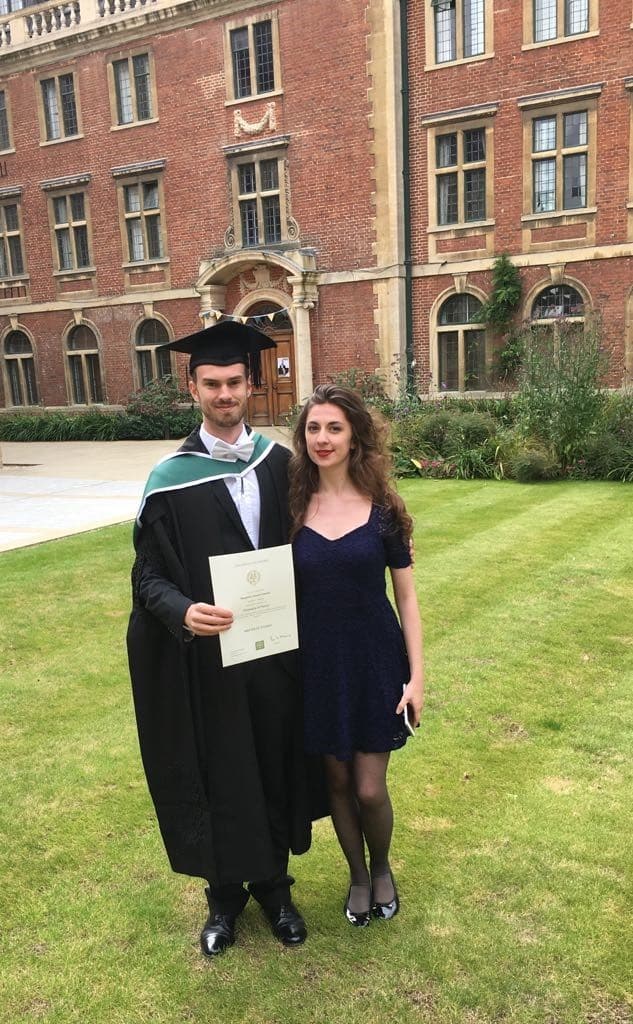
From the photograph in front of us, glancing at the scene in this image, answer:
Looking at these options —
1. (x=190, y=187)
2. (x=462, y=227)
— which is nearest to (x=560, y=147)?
(x=462, y=227)

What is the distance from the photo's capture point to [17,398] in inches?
937

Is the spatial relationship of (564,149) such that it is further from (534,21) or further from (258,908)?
(258,908)

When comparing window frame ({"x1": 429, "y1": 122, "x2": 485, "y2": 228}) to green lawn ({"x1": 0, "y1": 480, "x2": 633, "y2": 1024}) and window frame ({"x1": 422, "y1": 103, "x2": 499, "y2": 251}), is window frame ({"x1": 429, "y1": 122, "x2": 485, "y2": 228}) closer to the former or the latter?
window frame ({"x1": 422, "y1": 103, "x2": 499, "y2": 251})

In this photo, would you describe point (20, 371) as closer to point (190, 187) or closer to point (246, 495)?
point (190, 187)

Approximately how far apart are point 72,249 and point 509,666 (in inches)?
792

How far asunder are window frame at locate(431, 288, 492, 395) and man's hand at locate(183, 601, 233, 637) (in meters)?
15.4

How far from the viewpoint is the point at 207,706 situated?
8.36ft

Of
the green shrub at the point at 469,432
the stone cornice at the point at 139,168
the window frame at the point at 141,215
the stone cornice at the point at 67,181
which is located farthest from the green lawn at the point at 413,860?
the stone cornice at the point at 67,181

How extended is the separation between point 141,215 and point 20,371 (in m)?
6.08

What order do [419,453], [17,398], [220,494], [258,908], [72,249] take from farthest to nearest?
[17,398] < [72,249] < [419,453] < [258,908] < [220,494]

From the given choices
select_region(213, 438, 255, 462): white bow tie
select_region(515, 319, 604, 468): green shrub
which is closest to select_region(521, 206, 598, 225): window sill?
select_region(515, 319, 604, 468): green shrub

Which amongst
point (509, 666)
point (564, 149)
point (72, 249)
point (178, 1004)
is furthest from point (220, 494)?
point (72, 249)

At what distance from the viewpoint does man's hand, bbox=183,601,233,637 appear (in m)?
2.29

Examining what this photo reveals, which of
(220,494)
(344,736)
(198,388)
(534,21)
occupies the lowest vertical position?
(344,736)
